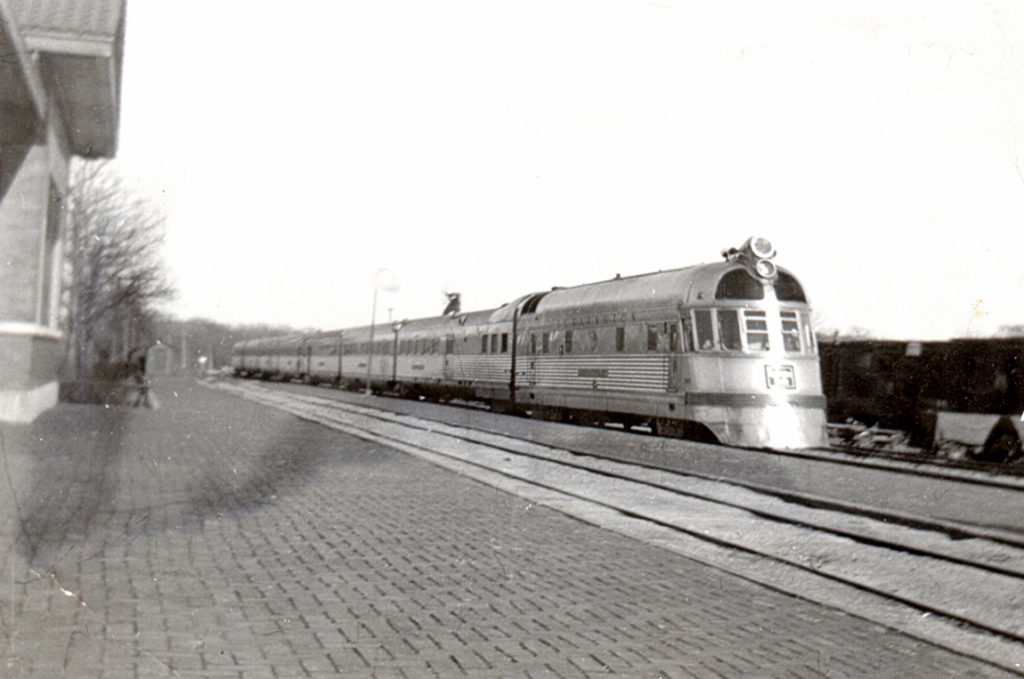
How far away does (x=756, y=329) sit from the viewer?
682 inches

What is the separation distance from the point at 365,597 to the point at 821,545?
4390 millimetres

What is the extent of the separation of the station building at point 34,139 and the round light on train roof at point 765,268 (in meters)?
10.7

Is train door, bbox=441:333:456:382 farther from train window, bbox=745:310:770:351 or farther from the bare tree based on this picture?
train window, bbox=745:310:770:351

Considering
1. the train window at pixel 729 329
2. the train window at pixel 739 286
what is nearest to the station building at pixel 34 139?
the train window at pixel 739 286

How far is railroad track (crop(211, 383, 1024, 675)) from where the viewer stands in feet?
20.9

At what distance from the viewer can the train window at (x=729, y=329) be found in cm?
1703

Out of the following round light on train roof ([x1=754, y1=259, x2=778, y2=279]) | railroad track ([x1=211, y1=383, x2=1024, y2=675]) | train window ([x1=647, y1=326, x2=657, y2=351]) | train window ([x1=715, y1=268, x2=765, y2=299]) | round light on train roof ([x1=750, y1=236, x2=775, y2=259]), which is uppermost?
round light on train roof ([x1=750, y1=236, x2=775, y2=259])

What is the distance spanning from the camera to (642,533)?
918 centimetres

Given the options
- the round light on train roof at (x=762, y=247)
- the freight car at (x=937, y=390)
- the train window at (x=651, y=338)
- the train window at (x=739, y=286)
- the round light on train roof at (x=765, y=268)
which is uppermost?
the round light on train roof at (x=762, y=247)

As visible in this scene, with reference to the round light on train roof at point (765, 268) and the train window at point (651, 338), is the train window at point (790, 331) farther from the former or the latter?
the train window at point (651, 338)

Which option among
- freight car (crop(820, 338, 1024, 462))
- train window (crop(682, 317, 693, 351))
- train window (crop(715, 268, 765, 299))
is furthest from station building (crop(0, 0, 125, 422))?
freight car (crop(820, 338, 1024, 462))

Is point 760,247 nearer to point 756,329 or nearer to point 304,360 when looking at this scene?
point 756,329

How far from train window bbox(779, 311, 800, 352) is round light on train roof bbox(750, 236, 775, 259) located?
1.04 meters

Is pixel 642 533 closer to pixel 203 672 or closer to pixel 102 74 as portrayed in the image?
pixel 203 672
